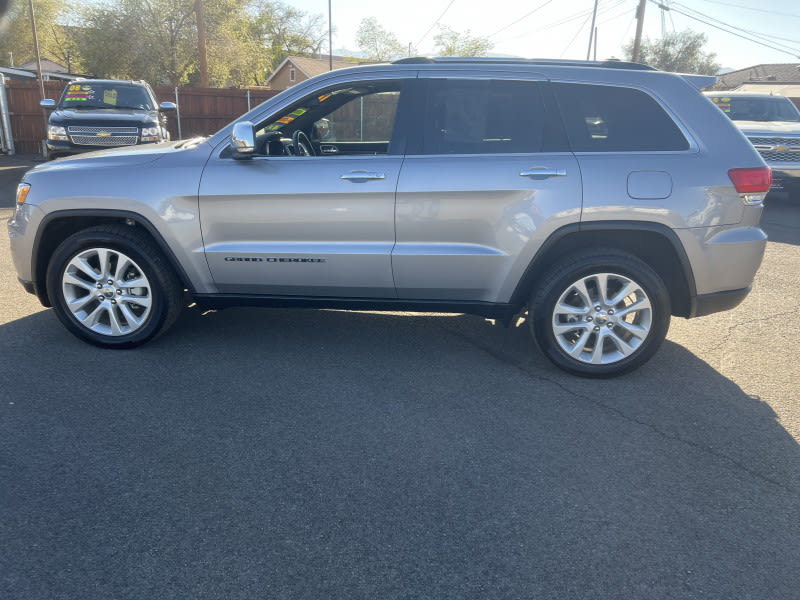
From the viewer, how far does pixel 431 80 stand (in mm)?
4227

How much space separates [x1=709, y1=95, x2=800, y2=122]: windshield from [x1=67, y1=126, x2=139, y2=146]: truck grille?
11.6 m

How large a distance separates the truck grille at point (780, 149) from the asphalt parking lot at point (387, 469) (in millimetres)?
8352

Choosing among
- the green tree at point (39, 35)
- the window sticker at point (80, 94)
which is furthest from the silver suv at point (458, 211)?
the green tree at point (39, 35)

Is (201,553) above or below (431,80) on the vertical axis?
below

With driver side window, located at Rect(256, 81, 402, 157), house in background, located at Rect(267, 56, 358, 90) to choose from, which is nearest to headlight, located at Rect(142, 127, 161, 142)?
driver side window, located at Rect(256, 81, 402, 157)

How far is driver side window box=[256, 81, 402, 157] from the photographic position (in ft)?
14.1

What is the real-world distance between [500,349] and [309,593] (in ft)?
8.97

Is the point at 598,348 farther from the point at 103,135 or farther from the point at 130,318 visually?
the point at 103,135

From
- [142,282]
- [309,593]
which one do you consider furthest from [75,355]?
[309,593]

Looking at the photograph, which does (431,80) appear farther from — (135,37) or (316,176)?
(135,37)

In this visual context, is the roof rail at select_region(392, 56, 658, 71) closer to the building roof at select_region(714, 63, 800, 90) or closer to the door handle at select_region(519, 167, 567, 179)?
the door handle at select_region(519, 167, 567, 179)

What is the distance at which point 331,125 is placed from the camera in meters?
5.28

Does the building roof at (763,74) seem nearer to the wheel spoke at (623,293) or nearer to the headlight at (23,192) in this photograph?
the wheel spoke at (623,293)

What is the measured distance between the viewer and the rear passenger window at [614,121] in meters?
4.04
